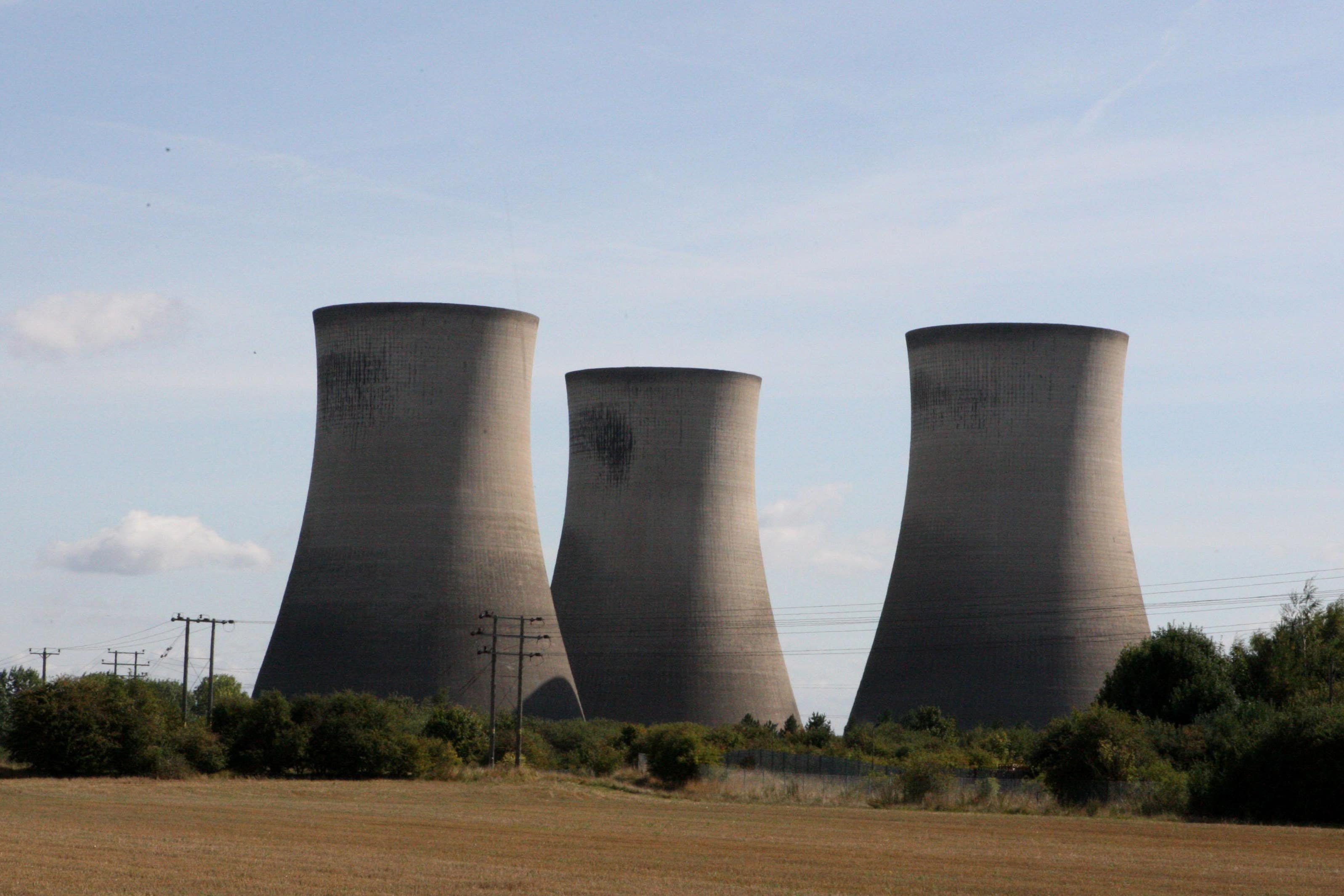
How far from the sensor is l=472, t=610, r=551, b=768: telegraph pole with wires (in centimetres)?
3112

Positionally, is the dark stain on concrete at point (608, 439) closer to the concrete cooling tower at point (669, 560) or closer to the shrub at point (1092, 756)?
the concrete cooling tower at point (669, 560)

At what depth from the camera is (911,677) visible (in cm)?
3747

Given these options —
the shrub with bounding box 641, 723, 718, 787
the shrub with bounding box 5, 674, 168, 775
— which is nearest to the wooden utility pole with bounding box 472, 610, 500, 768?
the shrub with bounding box 641, 723, 718, 787

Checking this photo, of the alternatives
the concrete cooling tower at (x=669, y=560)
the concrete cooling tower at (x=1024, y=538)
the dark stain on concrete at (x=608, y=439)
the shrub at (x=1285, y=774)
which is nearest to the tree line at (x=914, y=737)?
the shrub at (x=1285, y=774)

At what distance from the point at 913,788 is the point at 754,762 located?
18.4ft

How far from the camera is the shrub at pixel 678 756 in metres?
29.8

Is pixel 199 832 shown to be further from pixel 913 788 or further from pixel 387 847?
pixel 913 788

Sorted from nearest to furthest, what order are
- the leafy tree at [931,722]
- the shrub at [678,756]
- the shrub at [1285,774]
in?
the shrub at [1285,774] < the shrub at [678,756] < the leafy tree at [931,722]

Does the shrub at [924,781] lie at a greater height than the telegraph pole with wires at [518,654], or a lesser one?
lesser

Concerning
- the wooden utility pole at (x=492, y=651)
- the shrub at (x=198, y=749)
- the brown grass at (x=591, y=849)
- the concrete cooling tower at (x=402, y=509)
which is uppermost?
the concrete cooling tower at (x=402, y=509)

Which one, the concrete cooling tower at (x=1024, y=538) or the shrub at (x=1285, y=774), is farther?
the concrete cooling tower at (x=1024, y=538)

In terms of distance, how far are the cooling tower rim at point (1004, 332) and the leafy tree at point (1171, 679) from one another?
19.9 feet

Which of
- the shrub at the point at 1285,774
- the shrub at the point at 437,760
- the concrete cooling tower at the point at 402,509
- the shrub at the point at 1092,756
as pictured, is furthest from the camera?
the concrete cooling tower at the point at 402,509

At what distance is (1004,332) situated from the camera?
120 ft
